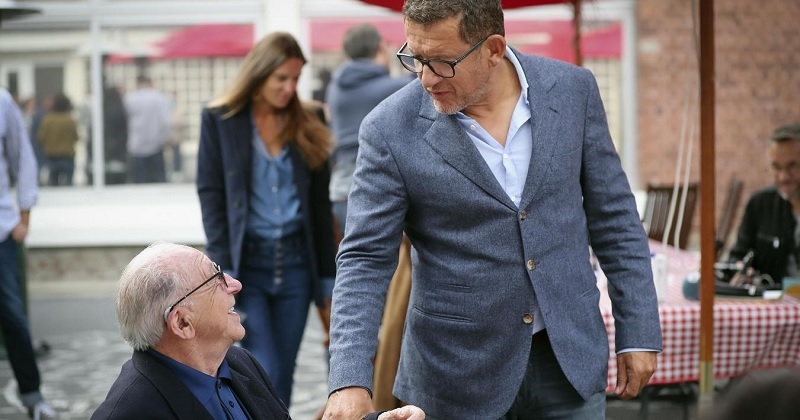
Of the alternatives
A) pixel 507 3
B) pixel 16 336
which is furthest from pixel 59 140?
pixel 507 3

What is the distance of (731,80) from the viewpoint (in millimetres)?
11148

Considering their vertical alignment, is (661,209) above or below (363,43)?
below

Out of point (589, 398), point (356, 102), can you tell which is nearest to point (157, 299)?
point (589, 398)

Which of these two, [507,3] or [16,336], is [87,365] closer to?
[16,336]

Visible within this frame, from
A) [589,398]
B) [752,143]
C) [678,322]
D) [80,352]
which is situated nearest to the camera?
[589,398]

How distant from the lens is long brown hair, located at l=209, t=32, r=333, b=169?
4.98 meters

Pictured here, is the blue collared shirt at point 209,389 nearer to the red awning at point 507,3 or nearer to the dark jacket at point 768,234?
the red awning at point 507,3

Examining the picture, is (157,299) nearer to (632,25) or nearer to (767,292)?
(767,292)

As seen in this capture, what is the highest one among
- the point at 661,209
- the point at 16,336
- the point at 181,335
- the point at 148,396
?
the point at 181,335

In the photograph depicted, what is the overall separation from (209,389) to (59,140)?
9347 millimetres

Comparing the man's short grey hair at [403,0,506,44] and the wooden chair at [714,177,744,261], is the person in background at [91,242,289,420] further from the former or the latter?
the wooden chair at [714,177,744,261]

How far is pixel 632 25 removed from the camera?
1138cm

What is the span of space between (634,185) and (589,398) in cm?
865

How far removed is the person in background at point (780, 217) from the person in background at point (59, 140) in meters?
7.61
